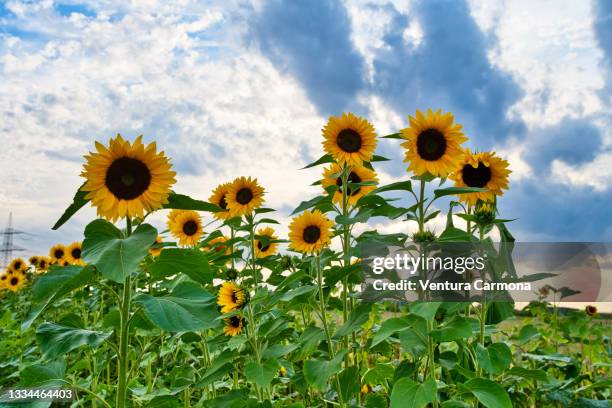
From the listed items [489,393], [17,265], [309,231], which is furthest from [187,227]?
[17,265]

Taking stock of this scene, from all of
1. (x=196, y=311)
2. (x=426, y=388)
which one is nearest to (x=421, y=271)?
(x=426, y=388)

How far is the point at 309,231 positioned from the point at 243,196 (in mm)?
Result: 599

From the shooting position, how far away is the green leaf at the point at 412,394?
1878 mm

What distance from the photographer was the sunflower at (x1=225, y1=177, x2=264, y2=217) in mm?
3295

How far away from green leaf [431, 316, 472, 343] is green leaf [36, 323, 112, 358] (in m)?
1.09

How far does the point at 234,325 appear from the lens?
2723 millimetres

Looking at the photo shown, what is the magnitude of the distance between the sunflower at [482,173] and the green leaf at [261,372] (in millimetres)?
1100

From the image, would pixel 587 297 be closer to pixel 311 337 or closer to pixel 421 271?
pixel 421 271

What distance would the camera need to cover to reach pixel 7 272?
7.93 m

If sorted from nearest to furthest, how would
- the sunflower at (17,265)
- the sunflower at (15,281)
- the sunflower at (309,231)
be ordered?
the sunflower at (309,231), the sunflower at (15,281), the sunflower at (17,265)

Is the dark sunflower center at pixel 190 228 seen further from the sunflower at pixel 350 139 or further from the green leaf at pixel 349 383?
the green leaf at pixel 349 383

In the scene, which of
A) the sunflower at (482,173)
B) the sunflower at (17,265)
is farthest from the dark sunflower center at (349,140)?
the sunflower at (17,265)

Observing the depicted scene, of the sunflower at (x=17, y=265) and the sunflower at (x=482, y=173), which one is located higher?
the sunflower at (x=17, y=265)

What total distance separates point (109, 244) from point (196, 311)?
1.00 feet
